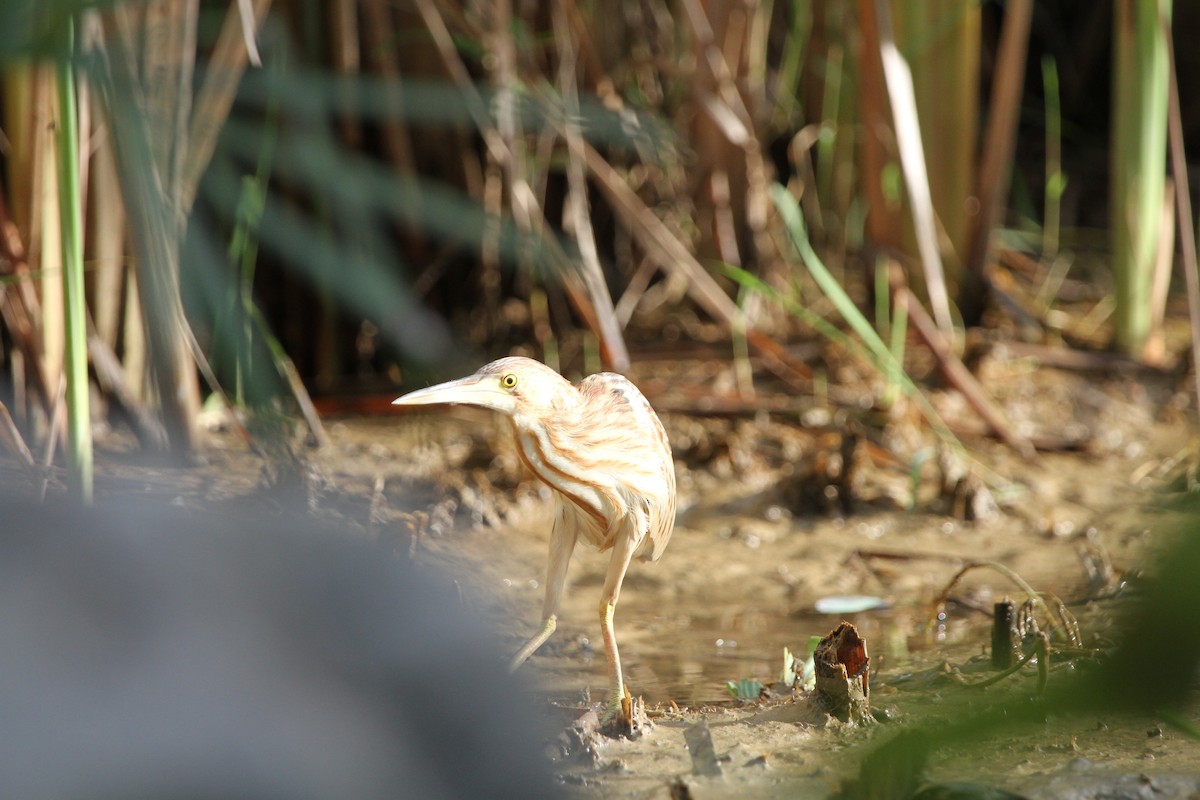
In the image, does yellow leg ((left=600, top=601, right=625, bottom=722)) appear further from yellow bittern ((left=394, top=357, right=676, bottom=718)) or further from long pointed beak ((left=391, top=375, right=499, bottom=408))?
long pointed beak ((left=391, top=375, right=499, bottom=408))

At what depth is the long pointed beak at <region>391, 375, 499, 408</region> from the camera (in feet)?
5.78

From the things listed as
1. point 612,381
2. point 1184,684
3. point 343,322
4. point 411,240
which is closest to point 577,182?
point 411,240

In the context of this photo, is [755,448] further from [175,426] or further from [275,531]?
[275,531]

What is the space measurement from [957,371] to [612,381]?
1.78 meters

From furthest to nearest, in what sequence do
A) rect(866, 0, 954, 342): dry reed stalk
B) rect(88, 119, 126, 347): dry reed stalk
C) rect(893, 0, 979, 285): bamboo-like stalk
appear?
rect(893, 0, 979, 285): bamboo-like stalk
rect(866, 0, 954, 342): dry reed stalk
rect(88, 119, 126, 347): dry reed stalk

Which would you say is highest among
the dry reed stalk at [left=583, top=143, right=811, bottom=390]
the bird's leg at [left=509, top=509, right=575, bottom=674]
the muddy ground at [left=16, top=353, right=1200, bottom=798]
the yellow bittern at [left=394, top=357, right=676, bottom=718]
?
the dry reed stalk at [left=583, top=143, right=811, bottom=390]

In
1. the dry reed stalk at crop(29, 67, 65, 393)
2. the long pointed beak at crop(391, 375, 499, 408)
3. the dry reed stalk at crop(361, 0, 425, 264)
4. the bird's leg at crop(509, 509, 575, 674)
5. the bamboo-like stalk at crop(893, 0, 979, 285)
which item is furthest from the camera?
the bamboo-like stalk at crop(893, 0, 979, 285)

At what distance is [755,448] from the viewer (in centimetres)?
360

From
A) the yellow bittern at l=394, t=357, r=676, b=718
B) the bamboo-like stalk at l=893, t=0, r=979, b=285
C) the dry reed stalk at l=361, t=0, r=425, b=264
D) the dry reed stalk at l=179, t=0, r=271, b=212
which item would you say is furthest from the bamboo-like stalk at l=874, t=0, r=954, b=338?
the yellow bittern at l=394, t=357, r=676, b=718

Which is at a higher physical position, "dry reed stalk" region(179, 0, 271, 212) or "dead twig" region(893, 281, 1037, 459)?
"dry reed stalk" region(179, 0, 271, 212)

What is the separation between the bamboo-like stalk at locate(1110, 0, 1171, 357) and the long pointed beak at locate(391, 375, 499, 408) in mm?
A: 2688

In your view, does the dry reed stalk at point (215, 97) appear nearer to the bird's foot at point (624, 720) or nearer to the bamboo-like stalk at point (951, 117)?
the bird's foot at point (624, 720)

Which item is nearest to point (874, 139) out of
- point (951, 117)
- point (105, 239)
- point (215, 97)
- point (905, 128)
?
point (905, 128)

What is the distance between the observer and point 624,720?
1863 mm
